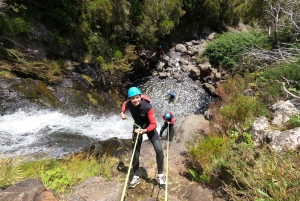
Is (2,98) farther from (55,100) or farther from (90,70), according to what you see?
(90,70)

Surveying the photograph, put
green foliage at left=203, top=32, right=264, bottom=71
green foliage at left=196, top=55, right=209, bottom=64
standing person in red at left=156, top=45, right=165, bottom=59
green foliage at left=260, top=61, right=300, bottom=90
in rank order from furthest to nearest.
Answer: standing person in red at left=156, top=45, right=165, bottom=59 → green foliage at left=196, top=55, right=209, bottom=64 → green foliage at left=203, top=32, right=264, bottom=71 → green foliage at left=260, top=61, right=300, bottom=90

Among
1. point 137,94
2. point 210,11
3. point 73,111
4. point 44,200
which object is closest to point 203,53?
point 210,11

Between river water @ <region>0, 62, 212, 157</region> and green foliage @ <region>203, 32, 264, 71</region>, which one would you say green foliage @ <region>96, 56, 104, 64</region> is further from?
green foliage @ <region>203, 32, 264, 71</region>

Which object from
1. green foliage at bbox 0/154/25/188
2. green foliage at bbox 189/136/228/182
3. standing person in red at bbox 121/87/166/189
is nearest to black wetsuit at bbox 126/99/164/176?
standing person in red at bbox 121/87/166/189

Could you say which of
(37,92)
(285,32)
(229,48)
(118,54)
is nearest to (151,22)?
(118,54)

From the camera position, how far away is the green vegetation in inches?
124

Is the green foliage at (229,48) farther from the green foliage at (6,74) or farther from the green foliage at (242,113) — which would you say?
the green foliage at (6,74)

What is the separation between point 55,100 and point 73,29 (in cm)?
472

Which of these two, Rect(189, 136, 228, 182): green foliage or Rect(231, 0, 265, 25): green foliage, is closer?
Rect(189, 136, 228, 182): green foliage

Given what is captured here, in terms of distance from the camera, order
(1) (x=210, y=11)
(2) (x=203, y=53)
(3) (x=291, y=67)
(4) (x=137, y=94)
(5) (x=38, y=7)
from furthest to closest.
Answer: (1) (x=210, y=11)
(2) (x=203, y=53)
(5) (x=38, y=7)
(3) (x=291, y=67)
(4) (x=137, y=94)

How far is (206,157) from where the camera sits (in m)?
4.15

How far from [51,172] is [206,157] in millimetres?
3062

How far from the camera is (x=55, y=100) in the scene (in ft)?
25.1

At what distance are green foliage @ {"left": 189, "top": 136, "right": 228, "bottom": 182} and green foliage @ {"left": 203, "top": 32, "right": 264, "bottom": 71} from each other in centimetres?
943
